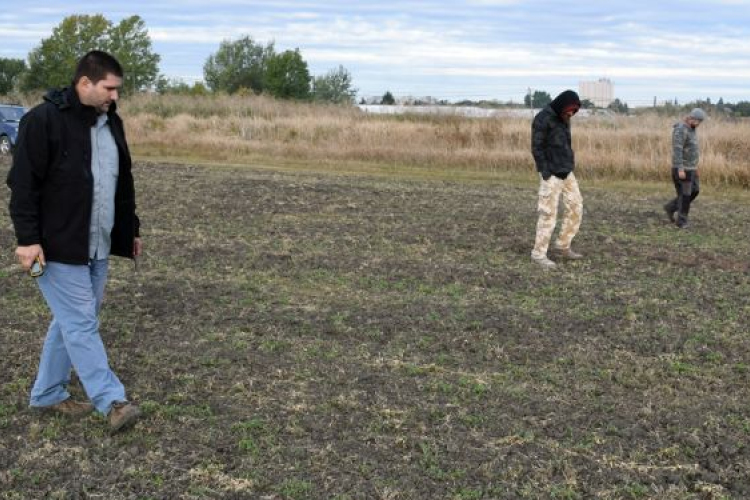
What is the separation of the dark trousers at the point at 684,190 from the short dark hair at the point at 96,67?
10.1 m

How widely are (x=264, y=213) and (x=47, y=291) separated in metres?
9.12

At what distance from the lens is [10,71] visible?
76.6 meters

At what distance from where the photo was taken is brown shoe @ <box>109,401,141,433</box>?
5.22 m

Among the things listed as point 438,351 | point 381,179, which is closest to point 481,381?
point 438,351

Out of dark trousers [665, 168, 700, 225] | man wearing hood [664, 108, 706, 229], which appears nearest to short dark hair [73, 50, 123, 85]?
man wearing hood [664, 108, 706, 229]

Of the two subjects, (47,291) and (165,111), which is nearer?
(47,291)

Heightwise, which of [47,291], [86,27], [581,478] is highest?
[86,27]

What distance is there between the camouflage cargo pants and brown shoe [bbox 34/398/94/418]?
6109mm

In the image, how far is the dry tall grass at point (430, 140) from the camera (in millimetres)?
22344

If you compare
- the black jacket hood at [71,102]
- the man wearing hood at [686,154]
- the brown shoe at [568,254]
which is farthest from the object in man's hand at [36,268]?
the man wearing hood at [686,154]

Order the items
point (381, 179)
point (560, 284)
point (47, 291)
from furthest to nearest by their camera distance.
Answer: point (381, 179)
point (560, 284)
point (47, 291)

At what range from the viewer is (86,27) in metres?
77.6

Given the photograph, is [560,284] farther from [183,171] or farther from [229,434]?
[183,171]

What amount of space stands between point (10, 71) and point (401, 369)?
254 feet
